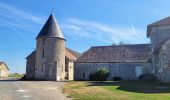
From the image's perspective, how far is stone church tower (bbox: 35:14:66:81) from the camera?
5134cm

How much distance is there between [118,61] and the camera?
5050 cm

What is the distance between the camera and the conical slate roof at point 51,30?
2047 inches

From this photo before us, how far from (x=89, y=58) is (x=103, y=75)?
7115mm

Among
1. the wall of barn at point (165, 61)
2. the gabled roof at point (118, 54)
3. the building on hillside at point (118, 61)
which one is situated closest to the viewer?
the wall of barn at point (165, 61)

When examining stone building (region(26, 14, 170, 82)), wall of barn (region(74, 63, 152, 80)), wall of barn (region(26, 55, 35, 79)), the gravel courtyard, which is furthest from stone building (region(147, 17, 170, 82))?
wall of barn (region(26, 55, 35, 79))

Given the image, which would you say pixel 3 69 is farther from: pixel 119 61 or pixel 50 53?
pixel 119 61

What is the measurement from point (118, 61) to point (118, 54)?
6.82ft

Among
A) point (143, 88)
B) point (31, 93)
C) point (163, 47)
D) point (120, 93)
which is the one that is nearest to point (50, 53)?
point (163, 47)

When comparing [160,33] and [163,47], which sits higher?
[160,33]

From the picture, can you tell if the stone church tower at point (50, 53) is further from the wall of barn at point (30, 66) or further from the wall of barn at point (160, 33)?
the wall of barn at point (160, 33)

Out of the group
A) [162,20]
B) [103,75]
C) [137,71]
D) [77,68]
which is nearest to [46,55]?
[77,68]

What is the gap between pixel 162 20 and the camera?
1500 inches

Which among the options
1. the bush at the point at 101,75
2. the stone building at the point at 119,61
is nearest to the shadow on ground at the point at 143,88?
the stone building at the point at 119,61

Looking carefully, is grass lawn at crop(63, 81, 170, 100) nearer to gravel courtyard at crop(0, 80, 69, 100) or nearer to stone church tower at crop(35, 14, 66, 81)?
gravel courtyard at crop(0, 80, 69, 100)
